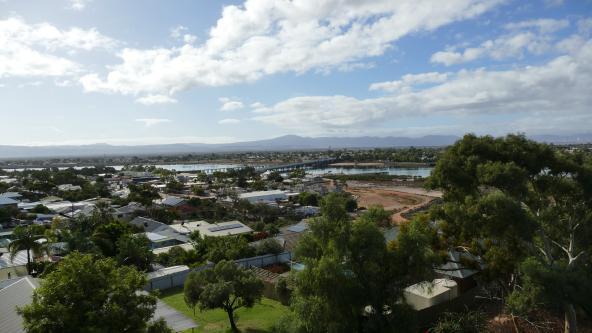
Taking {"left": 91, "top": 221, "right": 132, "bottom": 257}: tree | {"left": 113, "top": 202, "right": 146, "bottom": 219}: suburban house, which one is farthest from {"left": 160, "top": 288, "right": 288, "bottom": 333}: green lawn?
{"left": 113, "top": 202, "right": 146, "bottom": 219}: suburban house

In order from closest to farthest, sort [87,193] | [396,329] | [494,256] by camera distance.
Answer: [396,329] < [494,256] < [87,193]

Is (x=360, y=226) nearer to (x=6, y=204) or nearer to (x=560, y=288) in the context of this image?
(x=560, y=288)

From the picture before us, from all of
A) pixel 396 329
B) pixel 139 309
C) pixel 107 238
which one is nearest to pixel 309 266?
pixel 396 329

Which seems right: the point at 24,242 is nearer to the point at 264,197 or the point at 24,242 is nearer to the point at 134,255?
the point at 134,255

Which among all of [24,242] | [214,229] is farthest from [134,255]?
[214,229]

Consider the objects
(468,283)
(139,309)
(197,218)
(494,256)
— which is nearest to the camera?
(139,309)

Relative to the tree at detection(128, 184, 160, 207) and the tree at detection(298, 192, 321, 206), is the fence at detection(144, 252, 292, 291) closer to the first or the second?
the tree at detection(128, 184, 160, 207)

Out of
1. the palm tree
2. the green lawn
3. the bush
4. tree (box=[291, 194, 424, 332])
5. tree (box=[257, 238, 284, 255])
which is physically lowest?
the green lawn
